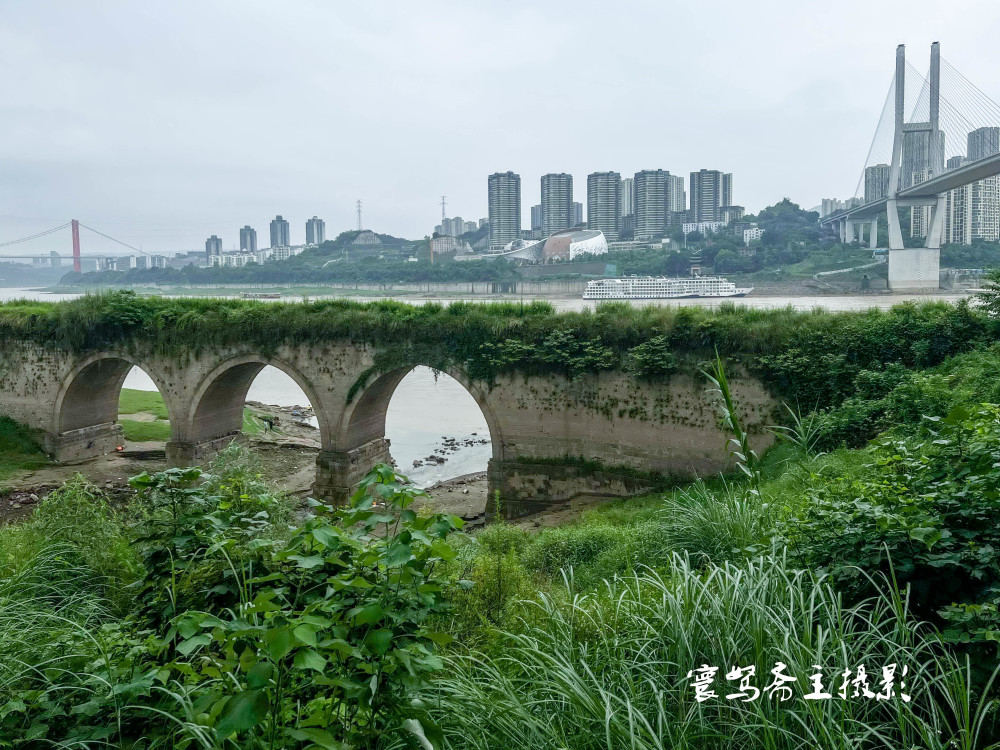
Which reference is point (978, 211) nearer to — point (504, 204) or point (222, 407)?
point (222, 407)

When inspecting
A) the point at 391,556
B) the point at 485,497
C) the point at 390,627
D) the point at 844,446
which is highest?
the point at 391,556

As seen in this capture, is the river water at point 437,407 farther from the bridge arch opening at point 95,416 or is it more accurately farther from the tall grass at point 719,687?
the tall grass at point 719,687

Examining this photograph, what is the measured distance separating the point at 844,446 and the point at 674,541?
16.9 ft

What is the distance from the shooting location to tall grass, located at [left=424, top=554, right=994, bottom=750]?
2717 millimetres

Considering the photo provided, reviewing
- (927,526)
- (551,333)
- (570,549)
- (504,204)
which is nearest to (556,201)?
(504,204)

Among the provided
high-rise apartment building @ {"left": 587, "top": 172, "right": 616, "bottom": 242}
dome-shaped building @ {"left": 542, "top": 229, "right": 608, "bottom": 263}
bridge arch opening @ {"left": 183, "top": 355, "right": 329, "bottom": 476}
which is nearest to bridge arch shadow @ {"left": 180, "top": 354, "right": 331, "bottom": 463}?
bridge arch opening @ {"left": 183, "top": 355, "right": 329, "bottom": 476}

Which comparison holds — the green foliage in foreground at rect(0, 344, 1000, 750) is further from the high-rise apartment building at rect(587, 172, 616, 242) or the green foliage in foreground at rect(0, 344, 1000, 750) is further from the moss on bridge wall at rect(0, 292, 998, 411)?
the high-rise apartment building at rect(587, 172, 616, 242)

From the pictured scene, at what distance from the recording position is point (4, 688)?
349 cm

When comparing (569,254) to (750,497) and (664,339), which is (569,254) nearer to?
(664,339)

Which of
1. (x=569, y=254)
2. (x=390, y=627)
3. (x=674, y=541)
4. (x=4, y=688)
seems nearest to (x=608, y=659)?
(x=390, y=627)

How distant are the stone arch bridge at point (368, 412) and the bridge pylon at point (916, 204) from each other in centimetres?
1045

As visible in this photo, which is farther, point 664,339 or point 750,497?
point 664,339

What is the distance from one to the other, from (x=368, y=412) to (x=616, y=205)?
30.1 m

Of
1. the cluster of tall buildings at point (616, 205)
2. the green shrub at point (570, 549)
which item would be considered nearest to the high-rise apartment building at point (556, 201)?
the cluster of tall buildings at point (616, 205)
